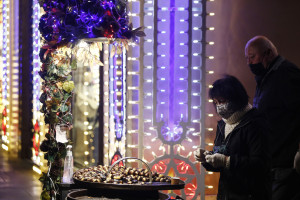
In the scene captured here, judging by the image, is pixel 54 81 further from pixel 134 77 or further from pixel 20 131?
pixel 20 131

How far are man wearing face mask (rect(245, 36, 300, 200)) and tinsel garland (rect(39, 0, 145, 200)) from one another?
3.82 feet

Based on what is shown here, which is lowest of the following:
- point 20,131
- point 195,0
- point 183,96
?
point 20,131

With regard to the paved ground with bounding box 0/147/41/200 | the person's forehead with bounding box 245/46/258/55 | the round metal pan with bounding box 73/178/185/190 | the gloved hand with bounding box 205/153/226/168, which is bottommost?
the paved ground with bounding box 0/147/41/200

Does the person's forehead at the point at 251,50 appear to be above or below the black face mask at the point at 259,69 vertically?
above

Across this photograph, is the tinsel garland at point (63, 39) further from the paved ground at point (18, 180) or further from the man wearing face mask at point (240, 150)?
the paved ground at point (18, 180)

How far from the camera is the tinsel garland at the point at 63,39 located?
5406mm

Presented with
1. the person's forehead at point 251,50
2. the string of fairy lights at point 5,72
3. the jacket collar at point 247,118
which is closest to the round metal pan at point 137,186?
the jacket collar at point 247,118

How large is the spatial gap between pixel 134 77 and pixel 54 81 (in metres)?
1.79

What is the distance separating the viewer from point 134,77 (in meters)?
7.79

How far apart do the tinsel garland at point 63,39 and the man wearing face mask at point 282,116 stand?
1.16 meters

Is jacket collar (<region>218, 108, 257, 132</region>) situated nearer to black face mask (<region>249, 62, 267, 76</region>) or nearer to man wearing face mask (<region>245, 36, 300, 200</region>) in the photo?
man wearing face mask (<region>245, 36, 300, 200</region>)

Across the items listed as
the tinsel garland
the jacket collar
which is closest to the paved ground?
the tinsel garland

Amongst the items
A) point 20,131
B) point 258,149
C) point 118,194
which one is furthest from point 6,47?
point 258,149

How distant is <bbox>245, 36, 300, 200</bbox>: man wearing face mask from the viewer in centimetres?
513
